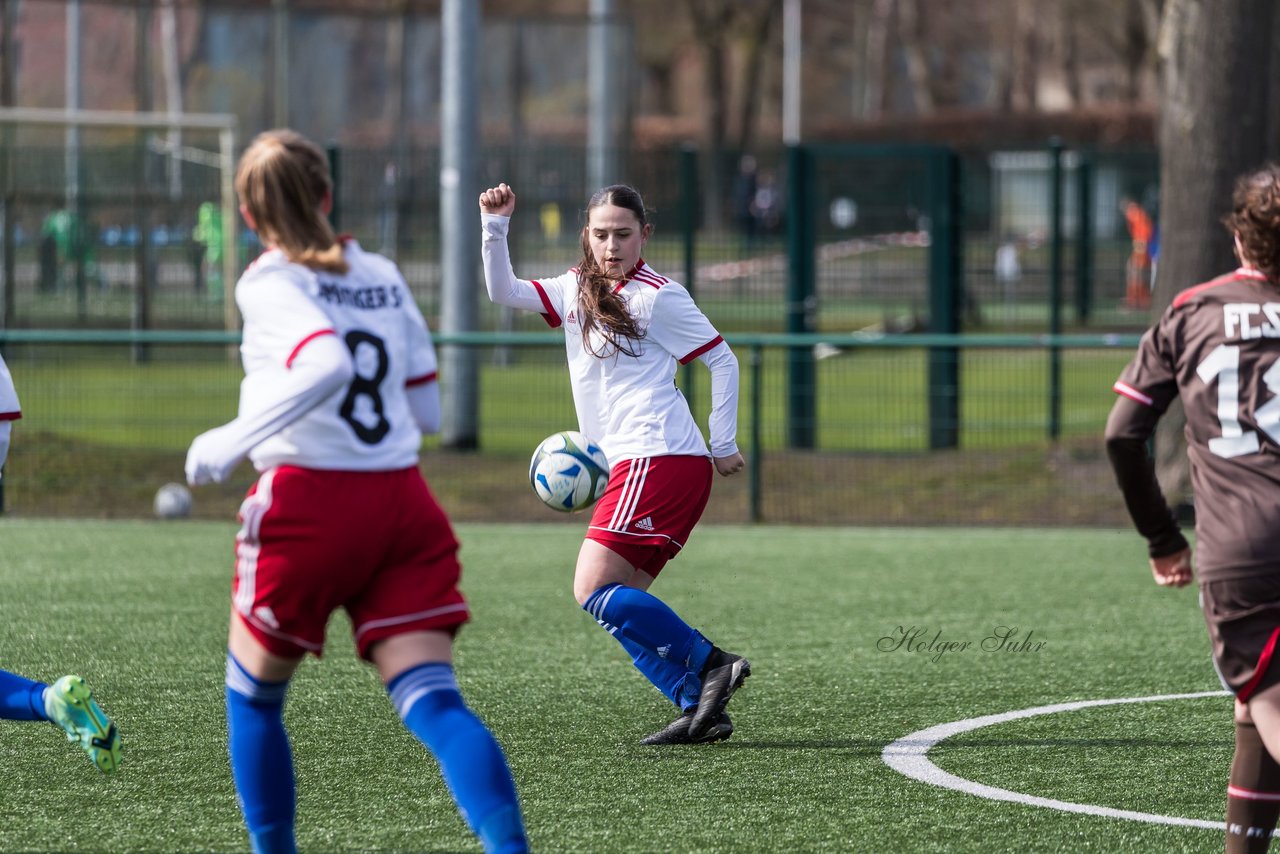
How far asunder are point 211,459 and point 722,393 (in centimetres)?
249

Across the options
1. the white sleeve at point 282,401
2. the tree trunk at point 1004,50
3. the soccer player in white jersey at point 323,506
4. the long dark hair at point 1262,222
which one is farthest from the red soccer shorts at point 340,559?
the tree trunk at point 1004,50

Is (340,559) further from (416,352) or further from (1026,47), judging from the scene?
(1026,47)

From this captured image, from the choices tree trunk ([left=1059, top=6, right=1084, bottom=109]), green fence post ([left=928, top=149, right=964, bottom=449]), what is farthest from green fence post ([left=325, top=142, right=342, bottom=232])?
tree trunk ([left=1059, top=6, right=1084, bottom=109])

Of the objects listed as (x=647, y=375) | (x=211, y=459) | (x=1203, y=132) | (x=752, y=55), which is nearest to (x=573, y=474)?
(x=647, y=375)

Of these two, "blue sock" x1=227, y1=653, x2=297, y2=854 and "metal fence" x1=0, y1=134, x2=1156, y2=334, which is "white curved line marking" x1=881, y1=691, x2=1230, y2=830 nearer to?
"blue sock" x1=227, y1=653, x2=297, y2=854

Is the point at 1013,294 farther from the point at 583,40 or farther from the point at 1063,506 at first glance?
the point at 583,40

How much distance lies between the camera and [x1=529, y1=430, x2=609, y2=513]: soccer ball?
19.5ft

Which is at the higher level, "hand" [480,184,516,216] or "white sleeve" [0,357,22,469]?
"hand" [480,184,516,216]

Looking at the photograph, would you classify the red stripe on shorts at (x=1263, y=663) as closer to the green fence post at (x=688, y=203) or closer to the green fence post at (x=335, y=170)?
the green fence post at (x=335, y=170)

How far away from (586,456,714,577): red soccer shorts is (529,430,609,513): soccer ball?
0.16ft

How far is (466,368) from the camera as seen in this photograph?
14.2 meters

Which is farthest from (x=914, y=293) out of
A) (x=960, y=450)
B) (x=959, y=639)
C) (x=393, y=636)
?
(x=393, y=636)

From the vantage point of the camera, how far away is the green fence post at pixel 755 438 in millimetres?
12359

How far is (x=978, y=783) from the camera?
555 centimetres
